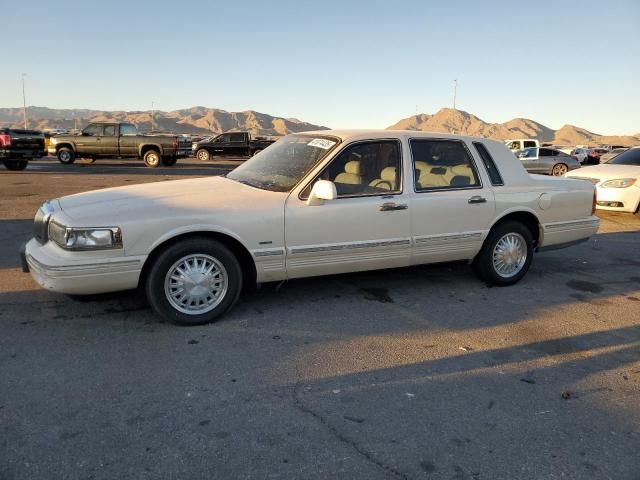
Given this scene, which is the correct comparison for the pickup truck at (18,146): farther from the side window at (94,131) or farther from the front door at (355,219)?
the front door at (355,219)

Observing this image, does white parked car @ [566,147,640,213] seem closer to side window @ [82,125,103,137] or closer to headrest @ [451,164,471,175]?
headrest @ [451,164,471,175]

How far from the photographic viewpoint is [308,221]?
14.1 feet

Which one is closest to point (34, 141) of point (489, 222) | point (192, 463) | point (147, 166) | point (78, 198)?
point (147, 166)

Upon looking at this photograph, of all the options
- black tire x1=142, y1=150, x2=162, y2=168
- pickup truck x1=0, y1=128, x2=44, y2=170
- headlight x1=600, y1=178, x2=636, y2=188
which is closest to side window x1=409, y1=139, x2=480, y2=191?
headlight x1=600, y1=178, x2=636, y2=188

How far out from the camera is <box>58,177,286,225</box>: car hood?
12.7 feet

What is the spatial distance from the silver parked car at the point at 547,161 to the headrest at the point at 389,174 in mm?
18935

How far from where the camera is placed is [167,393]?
3084 millimetres

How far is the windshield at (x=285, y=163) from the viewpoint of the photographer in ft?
14.9

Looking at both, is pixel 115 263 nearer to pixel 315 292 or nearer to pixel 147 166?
pixel 315 292

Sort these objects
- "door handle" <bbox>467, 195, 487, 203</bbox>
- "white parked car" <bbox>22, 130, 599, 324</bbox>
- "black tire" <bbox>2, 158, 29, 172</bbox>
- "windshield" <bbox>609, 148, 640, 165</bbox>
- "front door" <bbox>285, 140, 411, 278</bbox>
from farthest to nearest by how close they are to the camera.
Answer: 1. "black tire" <bbox>2, 158, 29, 172</bbox>
2. "windshield" <bbox>609, 148, 640, 165</bbox>
3. "door handle" <bbox>467, 195, 487, 203</bbox>
4. "front door" <bbox>285, 140, 411, 278</bbox>
5. "white parked car" <bbox>22, 130, 599, 324</bbox>

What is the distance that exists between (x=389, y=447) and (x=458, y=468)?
344 mm

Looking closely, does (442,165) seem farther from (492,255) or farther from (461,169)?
(492,255)

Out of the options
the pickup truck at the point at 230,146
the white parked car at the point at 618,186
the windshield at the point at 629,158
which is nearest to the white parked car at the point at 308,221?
the white parked car at the point at 618,186

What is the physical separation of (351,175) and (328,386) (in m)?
2.04
